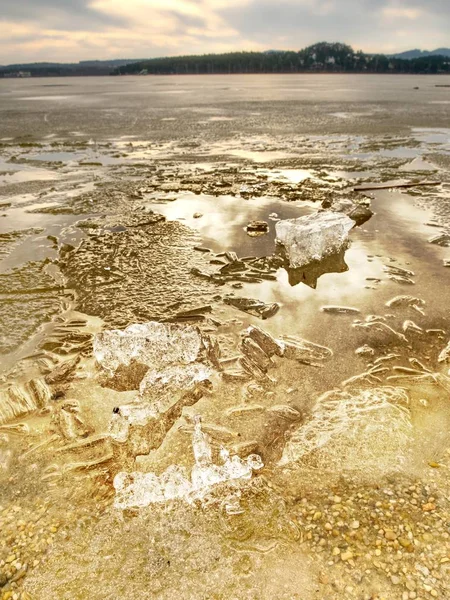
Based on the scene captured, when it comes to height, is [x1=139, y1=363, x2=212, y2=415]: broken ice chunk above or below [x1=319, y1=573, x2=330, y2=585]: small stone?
above

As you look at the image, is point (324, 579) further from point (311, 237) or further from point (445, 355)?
point (311, 237)

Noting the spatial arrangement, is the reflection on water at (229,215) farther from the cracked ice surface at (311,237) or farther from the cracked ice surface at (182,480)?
the cracked ice surface at (182,480)

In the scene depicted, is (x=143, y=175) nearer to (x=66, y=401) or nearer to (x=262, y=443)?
(x=66, y=401)

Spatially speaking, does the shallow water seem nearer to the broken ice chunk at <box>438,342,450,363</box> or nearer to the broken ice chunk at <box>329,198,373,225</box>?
the broken ice chunk at <box>438,342,450,363</box>

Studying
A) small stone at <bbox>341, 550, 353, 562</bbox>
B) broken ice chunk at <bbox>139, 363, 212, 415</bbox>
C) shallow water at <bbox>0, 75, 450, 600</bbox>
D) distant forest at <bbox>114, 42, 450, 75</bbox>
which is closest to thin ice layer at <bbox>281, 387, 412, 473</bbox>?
shallow water at <bbox>0, 75, 450, 600</bbox>

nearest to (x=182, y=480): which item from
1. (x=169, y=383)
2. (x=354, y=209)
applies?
(x=169, y=383)

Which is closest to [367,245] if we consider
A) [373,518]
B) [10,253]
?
[373,518]

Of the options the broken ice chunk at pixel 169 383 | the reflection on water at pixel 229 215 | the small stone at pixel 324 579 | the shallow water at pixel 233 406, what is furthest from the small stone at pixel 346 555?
the reflection on water at pixel 229 215
